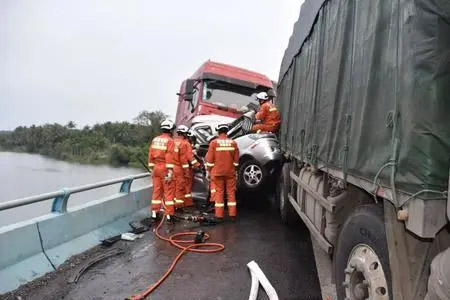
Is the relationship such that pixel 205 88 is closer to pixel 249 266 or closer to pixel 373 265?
pixel 249 266

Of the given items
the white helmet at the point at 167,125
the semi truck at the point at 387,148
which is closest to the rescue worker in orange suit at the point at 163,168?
the white helmet at the point at 167,125

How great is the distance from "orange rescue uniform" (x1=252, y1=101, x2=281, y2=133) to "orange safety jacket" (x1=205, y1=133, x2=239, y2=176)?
4.45 ft

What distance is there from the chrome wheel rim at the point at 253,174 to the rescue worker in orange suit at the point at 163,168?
58.4 inches

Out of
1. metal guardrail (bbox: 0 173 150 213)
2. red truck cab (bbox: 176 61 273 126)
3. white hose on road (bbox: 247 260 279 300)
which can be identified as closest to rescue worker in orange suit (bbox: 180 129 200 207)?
metal guardrail (bbox: 0 173 150 213)

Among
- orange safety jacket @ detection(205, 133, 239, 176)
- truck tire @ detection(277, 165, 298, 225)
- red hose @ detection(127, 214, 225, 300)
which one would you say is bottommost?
red hose @ detection(127, 214, 225, 300)

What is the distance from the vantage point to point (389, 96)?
6.99 feet

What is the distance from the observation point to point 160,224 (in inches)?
263

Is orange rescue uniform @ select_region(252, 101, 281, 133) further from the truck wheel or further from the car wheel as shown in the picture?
the truck wheel

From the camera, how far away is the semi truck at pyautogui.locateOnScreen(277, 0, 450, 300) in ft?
5.84

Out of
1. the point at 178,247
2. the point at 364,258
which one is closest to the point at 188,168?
the point at 178,247

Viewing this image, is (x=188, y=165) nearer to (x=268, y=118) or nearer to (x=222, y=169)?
(x=222, y=169)

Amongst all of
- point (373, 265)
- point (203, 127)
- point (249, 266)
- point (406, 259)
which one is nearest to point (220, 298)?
point (249, 266)

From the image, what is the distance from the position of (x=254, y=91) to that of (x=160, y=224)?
224 inches

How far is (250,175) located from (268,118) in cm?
139
